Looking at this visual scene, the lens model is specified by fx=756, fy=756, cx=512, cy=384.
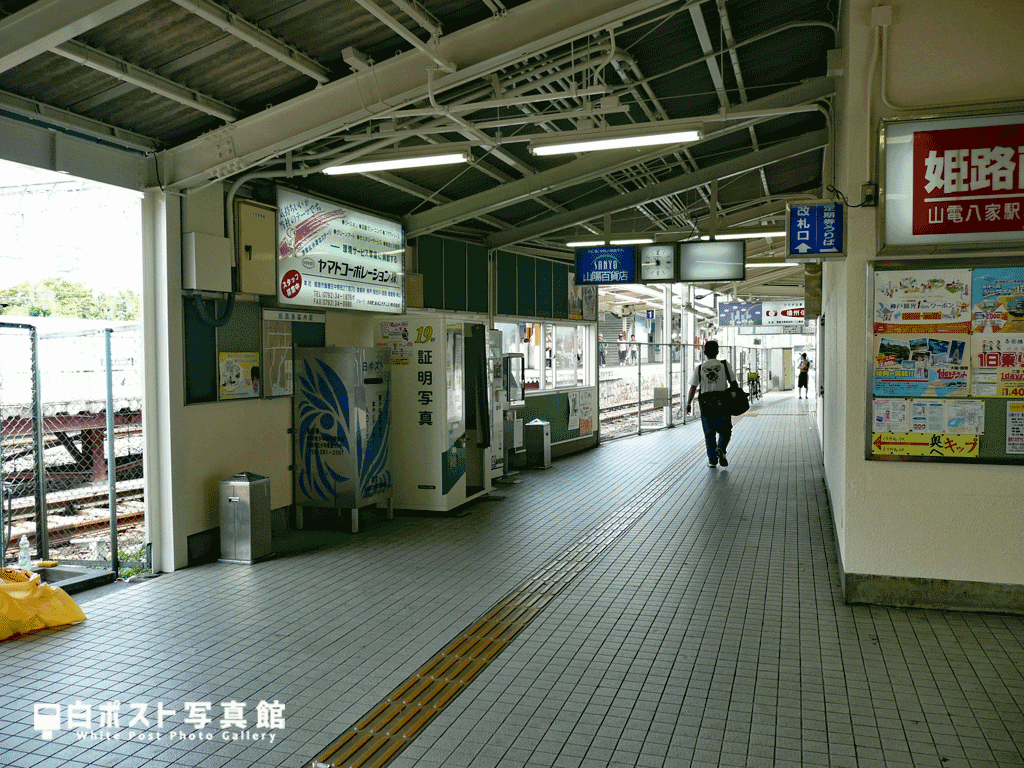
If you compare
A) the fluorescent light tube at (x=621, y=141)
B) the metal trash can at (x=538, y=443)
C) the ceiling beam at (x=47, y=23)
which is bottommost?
the metal trash can at (x=538, y=443)

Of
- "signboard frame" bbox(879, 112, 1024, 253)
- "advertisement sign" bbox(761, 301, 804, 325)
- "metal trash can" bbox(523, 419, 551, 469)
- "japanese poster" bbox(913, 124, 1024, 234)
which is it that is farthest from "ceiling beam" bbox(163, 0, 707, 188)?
"advertisement sign" bbox(761, 301, 804, 325)

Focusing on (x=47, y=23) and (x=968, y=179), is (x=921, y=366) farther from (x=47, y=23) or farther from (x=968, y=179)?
(x=47, y=23)

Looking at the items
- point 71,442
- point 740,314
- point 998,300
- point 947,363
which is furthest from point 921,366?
point 740,314

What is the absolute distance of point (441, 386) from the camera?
316 inches

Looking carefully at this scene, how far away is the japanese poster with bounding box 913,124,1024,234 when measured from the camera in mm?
4598

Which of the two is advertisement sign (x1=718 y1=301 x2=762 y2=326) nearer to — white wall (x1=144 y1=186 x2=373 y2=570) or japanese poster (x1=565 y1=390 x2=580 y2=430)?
japanese poster (x1=565 y1=390 x2=580 y2=430)

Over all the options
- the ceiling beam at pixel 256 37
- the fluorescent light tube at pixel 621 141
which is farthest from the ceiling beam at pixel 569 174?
the ceiling beam at pixel 256 37

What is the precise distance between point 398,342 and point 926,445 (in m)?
5.20

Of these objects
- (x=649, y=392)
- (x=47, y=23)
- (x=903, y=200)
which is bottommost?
(x=649, y=392)

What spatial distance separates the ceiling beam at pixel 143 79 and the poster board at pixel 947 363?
16.0 feet

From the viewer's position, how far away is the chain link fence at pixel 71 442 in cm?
568

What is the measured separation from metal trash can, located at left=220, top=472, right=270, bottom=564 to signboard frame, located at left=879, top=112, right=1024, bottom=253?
511cm

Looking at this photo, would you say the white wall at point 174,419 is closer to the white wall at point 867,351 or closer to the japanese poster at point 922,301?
the white wall at point 867,351

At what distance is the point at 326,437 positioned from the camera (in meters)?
7.56
